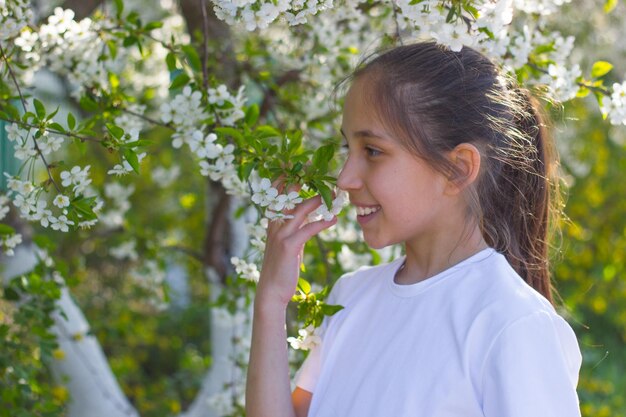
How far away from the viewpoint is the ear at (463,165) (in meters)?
1.44

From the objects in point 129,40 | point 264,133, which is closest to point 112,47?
point 129,40

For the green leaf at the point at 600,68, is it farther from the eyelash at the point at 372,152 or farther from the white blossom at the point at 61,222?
the white blossom at the point at 61,222

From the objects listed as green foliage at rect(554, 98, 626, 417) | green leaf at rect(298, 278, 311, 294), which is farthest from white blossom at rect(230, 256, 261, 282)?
green foliage at rect(554, 98, 626, 417)

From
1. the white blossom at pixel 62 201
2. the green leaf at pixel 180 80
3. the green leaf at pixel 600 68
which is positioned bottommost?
the green leaf at pixel 600 68

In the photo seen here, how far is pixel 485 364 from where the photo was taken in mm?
1254

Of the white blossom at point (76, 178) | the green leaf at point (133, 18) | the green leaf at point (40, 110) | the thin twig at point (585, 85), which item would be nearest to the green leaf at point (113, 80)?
the green leaf at point (133, 18)

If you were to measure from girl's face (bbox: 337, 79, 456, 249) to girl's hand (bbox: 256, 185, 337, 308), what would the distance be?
0.09 metres

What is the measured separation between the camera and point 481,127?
4.80ft

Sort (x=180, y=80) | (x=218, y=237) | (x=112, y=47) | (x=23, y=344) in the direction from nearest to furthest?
(x=180, y=80), (x=112, y=47), (x=23, y=344), (x=218, y=237)

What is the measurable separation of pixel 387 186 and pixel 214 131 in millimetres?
506

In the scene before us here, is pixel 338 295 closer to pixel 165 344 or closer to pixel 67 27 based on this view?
pixel 67 27

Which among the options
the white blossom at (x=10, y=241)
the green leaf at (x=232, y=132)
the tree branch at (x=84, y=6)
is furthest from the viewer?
the tree branch at (x=84, y=6)

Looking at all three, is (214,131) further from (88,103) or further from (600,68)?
(600,68)

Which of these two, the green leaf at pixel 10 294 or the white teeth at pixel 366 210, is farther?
the green leaf at pixel 10 294
